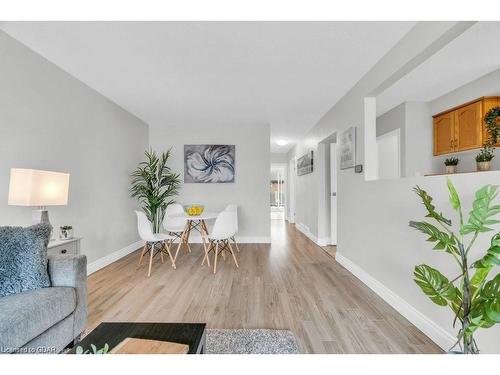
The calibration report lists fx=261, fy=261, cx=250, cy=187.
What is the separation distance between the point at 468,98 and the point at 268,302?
3.47 metres

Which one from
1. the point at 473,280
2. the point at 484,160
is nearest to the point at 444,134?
the point at 484,160

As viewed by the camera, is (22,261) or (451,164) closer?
(22,261)

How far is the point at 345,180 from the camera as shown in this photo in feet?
12.2

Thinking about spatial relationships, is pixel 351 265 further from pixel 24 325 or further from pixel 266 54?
pixel 24 325

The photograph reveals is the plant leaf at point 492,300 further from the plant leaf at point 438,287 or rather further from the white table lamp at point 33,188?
the white table lamp at point 33,188

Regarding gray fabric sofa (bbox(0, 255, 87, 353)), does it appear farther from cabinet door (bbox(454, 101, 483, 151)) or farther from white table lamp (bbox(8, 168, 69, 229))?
cabinet door (bbox(454, 101, 483, 151))

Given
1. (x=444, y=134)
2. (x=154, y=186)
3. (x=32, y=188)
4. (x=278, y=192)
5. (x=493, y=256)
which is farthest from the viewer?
(x=278, y=192)

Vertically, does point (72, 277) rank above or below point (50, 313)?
above

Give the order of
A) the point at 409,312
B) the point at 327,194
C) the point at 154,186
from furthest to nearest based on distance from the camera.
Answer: the point at 327,194, the point at 154,186, the point at 409,312

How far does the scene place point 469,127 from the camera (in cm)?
321

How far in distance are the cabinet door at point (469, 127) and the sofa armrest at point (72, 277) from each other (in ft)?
13.9

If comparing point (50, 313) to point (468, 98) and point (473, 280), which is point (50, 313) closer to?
point (473, 280)
